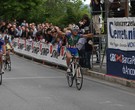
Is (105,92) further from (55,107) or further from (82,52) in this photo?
(82,52)

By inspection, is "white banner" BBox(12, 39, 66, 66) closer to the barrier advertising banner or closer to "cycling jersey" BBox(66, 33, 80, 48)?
the barrier advertising banner

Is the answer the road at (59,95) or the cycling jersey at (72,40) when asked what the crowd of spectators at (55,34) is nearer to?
the cycling jersey at (72,40)

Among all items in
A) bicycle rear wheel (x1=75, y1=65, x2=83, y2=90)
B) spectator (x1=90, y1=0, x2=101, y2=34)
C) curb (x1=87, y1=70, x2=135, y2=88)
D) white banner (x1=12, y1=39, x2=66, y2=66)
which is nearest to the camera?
bicycle rear wheel (x1=75, y1=65, x2=83, y2=90)

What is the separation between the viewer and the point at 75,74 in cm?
1309

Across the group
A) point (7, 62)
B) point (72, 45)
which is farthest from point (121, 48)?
point (7, 62)

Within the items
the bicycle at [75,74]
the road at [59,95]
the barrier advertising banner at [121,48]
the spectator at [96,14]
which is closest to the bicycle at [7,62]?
the road at [59,95]

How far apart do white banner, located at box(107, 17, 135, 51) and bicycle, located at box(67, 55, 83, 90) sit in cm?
186

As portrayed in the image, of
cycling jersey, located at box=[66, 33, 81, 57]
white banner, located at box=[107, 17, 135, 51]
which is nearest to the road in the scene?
cycling jersey, located at box=[66, 33, 81, 57]

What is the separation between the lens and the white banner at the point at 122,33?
13.6 meters

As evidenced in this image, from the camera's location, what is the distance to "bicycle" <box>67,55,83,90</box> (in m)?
12.9

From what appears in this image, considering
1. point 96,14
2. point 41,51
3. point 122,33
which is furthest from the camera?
point 41,51

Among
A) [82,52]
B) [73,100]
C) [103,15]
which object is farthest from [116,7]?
[73,100]

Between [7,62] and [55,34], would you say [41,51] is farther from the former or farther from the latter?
[7,62]

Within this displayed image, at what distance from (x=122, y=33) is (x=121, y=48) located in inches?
19.9
